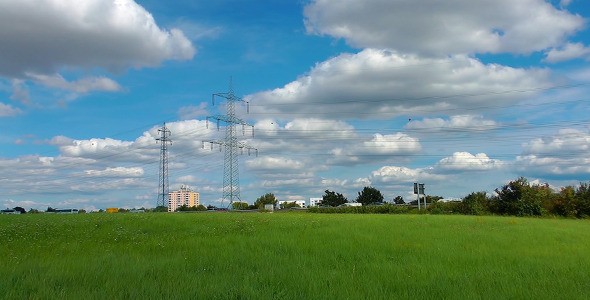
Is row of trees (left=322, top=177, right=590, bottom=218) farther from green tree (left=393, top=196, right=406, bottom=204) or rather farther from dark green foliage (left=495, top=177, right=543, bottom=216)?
green tree (left=393, top=196, right=406, bottom=204)

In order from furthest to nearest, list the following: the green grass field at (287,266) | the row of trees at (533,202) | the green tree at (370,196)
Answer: the green tree at (370,196) < the row of trees at (533,202) < the green grass field at (287,266)

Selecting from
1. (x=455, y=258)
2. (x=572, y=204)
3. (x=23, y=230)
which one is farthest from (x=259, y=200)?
(x=455, y=258)

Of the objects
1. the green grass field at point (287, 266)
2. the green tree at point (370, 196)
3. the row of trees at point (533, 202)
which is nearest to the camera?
the green grass field at point (287, 266)

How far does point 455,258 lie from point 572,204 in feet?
156

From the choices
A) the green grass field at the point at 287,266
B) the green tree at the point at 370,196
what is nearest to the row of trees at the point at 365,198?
the green tree at the point at 370,196

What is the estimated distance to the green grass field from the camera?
8.73m

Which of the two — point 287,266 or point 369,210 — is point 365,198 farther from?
point 287,266

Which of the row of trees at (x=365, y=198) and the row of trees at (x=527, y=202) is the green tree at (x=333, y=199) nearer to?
the row of trees at (x=365, y=198)

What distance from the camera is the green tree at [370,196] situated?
104 m

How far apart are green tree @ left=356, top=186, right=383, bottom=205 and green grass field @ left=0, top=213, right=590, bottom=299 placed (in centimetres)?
8547

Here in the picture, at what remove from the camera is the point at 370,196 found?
342 ft

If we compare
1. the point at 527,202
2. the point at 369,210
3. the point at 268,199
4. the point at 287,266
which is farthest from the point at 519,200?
the point at 268,199

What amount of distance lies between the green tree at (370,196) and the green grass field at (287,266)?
85.5 m

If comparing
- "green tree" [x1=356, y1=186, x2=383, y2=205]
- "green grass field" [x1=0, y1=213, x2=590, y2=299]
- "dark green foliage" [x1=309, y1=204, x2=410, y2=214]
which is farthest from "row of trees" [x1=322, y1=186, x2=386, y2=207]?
"green grass field" [x1=0, y1=213, x2=590, y2=299]
